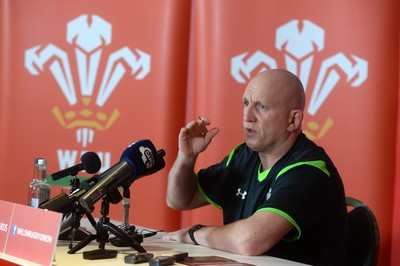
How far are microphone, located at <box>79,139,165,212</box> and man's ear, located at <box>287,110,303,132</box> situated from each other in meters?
0.54

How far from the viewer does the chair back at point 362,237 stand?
2020 mm

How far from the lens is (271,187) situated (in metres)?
2.14

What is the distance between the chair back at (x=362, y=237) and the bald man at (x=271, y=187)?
0.06 meters

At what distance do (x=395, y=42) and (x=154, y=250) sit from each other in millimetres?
1499

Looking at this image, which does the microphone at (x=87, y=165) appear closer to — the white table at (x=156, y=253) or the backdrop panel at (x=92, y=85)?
the white table at (x=156, y=253)

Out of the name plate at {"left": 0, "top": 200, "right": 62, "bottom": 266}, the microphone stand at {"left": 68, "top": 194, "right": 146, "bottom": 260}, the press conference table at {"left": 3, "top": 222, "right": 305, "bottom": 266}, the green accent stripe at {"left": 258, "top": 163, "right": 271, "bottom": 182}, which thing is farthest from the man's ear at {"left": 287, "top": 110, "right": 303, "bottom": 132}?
the name plate at {"left": 0, "top": 200, "right": 62, "bottom": 266}

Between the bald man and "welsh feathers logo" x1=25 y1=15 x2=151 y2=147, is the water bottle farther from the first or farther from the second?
"welsh feathers logo" x1=25 y1=15 x2=151 y2=147

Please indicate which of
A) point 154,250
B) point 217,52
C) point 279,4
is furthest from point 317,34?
point 154,250

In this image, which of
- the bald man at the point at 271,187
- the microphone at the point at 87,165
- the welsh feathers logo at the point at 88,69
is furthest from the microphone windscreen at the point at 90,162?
the welsh feathers logo at the point at 88,69

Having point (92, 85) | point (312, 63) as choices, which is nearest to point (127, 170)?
point (312, 63)

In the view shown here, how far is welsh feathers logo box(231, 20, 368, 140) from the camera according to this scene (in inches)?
114

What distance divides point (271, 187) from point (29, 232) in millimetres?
853

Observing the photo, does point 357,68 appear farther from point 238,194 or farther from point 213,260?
point 213,260

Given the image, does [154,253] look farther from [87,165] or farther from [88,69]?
[88,69]
